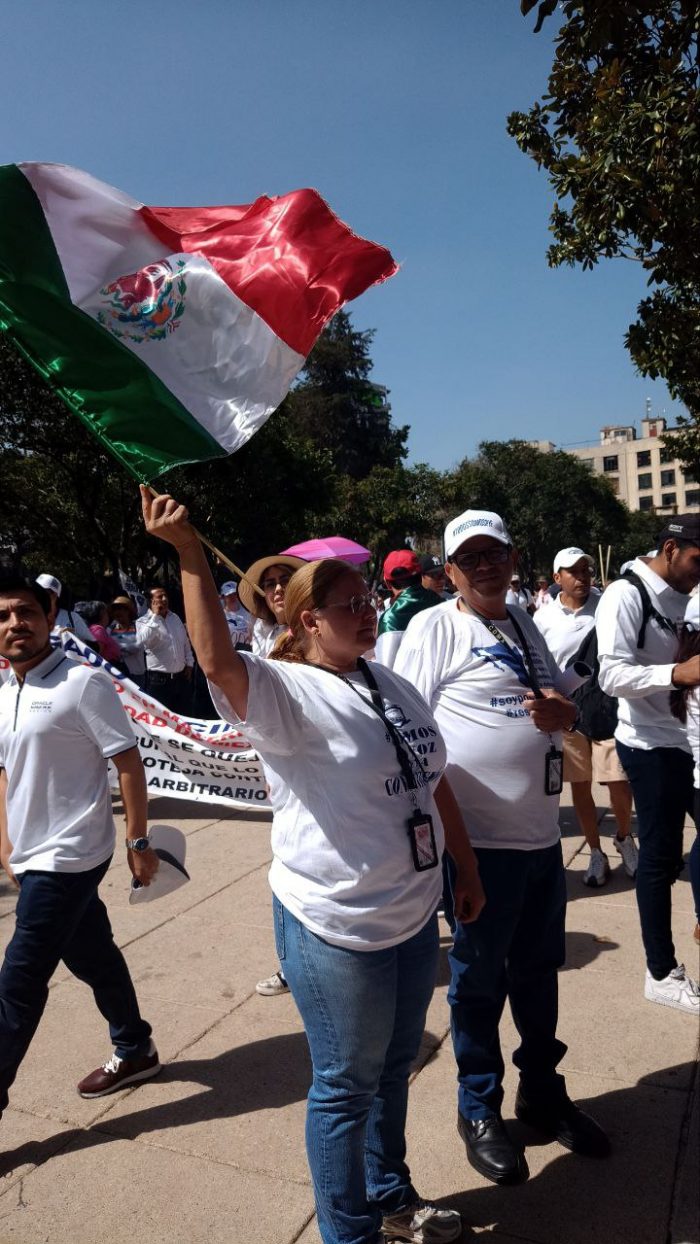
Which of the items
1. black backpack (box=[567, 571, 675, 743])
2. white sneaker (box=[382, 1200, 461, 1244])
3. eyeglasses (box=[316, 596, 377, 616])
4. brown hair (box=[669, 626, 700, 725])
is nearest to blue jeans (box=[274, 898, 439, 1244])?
white sneaker (box=[382, 1200, 461, 1244])

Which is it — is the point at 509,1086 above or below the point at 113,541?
below

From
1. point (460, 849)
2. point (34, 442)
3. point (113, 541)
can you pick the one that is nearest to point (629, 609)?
point (460, 849)

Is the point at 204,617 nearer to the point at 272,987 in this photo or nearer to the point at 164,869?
the point at 164,869

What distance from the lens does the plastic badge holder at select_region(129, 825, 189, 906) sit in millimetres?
3598

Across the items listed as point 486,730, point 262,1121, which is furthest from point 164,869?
point 486,730

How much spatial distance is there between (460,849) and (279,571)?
2.26m

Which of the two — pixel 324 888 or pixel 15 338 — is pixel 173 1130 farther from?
pixel 15 338

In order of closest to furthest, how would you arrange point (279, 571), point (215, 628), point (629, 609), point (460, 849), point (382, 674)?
1. point (215, 628)
2. point (382, 674)
3. point (460, 849)
4. point (629, 609)
5. point (279, 571)

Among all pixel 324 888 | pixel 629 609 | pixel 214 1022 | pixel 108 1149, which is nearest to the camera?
pixel 324 888

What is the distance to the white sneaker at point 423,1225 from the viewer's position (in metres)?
2.54

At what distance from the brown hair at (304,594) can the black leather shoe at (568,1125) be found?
1.74 meters

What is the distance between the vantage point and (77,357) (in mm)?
2836

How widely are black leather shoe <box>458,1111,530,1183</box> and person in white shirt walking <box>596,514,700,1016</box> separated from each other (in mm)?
1274

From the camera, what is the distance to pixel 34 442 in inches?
853
